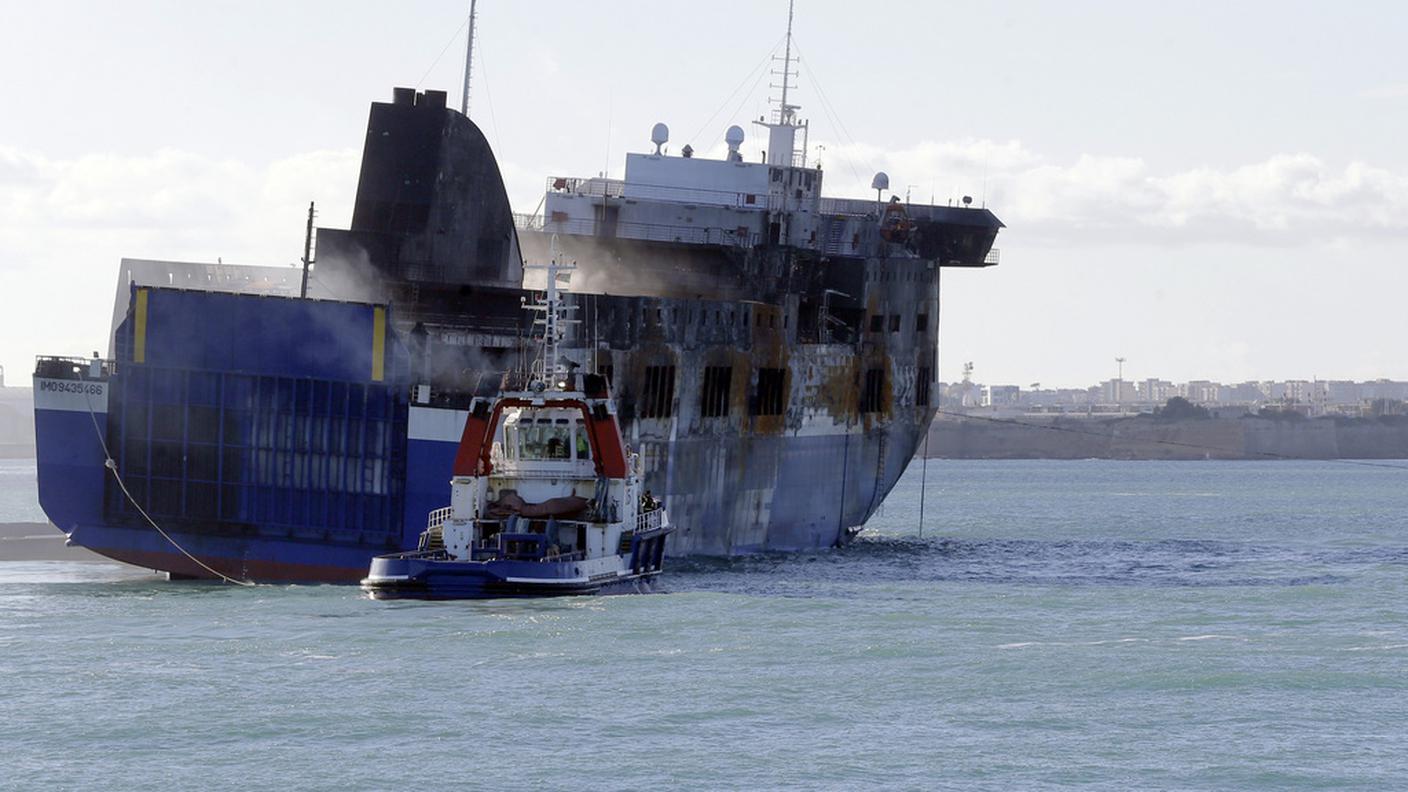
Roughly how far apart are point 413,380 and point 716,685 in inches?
608

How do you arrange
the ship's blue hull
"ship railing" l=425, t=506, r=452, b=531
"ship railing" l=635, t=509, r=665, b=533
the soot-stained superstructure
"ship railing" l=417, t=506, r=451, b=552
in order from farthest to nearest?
the soot-stained superstructure → the ship's blue hull → "ship railing" l=635, t=509, r=665, b=533 → "ship railing" l=425, t=506, r=452, b=531 → "ship railing" l=417, t=506, r=451, b=552

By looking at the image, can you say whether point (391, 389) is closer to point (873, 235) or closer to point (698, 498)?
point (698, 498)

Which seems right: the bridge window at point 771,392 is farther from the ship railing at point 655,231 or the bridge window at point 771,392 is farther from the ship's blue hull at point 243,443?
the ship's blue hull at point 243,443

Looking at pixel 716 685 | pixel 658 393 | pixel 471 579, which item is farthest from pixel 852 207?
pixel 716 685

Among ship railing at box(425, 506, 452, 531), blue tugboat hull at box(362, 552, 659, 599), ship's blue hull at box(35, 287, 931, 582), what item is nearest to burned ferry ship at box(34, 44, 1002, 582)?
ship's blue hull at box(35, 287, 931, 582)

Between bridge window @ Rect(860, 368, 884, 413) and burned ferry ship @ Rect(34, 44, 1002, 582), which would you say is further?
bridge window @ Rect(860, 368, 884, 413)

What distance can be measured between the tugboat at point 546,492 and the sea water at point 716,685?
35.1 inches

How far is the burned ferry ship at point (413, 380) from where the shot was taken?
47.1 meters

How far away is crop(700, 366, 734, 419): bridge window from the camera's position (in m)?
57.9

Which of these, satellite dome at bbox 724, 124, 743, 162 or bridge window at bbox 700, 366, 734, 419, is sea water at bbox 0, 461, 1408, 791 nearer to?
bridge window at bbox 700, 366, 734, 419

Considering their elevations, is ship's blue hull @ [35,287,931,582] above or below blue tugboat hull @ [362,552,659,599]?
above

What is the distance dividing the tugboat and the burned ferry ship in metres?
1.22

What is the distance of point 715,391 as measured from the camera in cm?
5847

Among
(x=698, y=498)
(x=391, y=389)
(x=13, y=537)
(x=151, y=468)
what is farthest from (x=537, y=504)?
(x=13, y=537)
